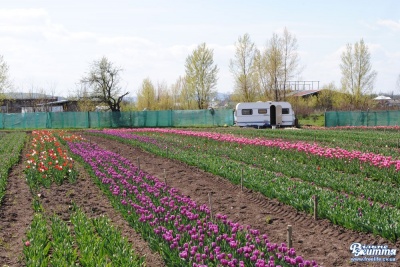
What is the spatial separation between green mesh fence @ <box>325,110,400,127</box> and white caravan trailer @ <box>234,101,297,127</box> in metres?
5.63

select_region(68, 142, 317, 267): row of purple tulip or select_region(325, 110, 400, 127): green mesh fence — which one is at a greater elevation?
select_region(325, 110, 400, 127): green mesh fence

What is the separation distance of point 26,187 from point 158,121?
3792cm

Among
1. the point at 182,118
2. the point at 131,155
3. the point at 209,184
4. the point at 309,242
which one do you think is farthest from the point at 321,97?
the point at 309,242

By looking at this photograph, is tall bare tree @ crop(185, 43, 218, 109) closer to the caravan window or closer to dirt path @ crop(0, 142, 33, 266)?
the caravan window

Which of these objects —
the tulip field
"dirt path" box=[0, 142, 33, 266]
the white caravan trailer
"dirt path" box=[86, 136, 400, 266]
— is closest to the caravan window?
the white caravan trailer

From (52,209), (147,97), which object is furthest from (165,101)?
(52,209)

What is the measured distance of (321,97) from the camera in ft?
238

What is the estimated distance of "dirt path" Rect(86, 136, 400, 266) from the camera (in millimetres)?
6988

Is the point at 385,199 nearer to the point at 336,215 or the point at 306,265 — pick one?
the point at 336,215

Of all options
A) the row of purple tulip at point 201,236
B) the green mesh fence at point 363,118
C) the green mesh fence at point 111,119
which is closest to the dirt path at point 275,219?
the row of purple tulip at point 201,236

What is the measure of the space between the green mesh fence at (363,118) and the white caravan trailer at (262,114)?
5629 mm

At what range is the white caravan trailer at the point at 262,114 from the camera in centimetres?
4234

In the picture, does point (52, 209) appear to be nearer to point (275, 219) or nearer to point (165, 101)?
point (275, 219)

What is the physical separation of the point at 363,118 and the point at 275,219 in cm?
3954
